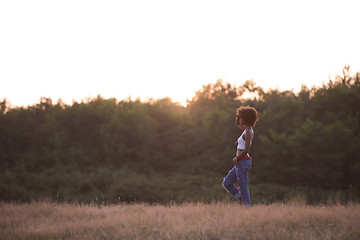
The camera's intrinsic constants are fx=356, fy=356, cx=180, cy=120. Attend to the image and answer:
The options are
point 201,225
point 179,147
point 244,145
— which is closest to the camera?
point 201,225

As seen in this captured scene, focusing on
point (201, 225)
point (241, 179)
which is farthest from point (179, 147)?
point (201, 225)

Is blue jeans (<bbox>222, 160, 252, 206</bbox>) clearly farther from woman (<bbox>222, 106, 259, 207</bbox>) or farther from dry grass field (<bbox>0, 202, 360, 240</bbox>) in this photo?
dry grass field (<bbox>0, 202, 360, 240</bbox>)

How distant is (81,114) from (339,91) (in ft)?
101

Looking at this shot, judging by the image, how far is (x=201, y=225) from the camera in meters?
6.09

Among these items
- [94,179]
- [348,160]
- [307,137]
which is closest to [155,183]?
[94,179]

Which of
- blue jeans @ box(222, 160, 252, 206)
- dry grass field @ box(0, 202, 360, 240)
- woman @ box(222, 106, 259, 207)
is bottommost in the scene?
dry grass field @ box(0, 202, 360, 240)

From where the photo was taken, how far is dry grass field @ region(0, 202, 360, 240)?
560 cm

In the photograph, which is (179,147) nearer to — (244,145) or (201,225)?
(244,145)

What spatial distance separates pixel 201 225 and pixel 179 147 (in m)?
36.4

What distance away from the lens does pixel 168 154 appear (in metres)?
43.5

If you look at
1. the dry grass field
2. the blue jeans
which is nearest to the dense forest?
the dry grass field

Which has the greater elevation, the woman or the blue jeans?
the woman

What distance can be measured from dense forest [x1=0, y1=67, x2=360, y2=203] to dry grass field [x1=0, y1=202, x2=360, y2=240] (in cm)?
1509

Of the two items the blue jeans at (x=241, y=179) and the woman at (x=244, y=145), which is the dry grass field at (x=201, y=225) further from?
the woman at (x=244, y=145)
